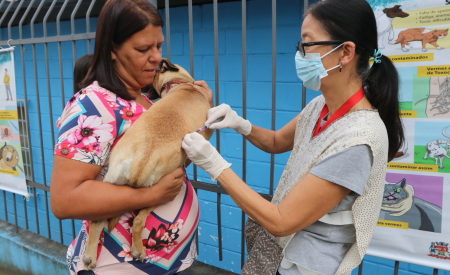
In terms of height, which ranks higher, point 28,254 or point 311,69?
point 311,69

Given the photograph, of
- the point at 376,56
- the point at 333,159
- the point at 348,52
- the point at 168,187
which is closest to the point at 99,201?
the point at 168,187

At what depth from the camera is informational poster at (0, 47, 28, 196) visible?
3625 millimetres

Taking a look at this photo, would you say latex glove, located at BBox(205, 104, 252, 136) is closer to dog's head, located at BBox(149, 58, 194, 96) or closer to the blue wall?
dog's head, located at BBox(149, 58, 194, 96)

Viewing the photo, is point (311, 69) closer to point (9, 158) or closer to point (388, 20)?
point (388, 20)

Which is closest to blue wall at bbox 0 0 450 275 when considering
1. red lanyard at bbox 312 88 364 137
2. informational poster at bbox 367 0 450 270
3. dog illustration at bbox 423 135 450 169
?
informational poster at bbox 367 0 450 270

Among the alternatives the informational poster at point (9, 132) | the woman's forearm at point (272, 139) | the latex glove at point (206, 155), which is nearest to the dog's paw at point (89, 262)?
the latex glove at point (206, 155)

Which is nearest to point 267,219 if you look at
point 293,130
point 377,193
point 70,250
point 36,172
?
point 377,193

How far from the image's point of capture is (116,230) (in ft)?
5.45

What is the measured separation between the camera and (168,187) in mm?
1639

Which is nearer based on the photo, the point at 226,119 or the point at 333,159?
the point at 333,159

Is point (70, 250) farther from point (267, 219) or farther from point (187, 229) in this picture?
point (267, 219)

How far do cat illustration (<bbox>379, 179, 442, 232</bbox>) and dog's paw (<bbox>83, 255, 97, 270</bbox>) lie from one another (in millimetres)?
1628

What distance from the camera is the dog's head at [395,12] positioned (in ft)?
6.37

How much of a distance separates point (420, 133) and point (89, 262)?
184 centimetres
